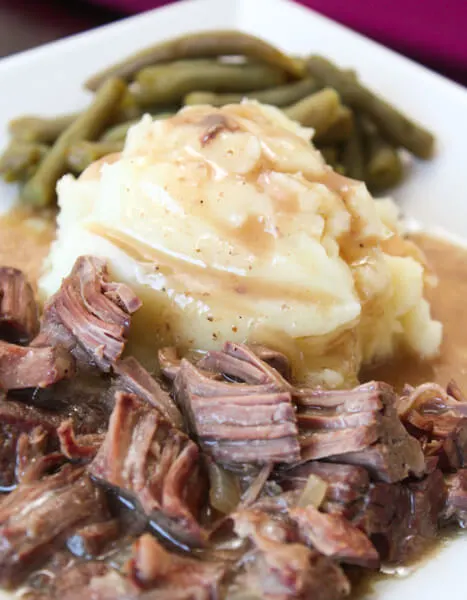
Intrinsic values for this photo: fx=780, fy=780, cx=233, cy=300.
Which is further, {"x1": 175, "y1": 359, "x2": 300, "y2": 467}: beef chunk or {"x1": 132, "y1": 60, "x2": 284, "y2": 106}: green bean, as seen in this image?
{"x1": 132, "y1": 60, "x2": 284, "y2": 106}: green bean

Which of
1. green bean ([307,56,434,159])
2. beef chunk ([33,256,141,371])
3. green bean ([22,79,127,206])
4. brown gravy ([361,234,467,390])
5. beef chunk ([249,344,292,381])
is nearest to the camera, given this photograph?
beef chunk ([33,256,141,371])

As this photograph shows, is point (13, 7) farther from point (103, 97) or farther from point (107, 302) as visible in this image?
point (107, 302)

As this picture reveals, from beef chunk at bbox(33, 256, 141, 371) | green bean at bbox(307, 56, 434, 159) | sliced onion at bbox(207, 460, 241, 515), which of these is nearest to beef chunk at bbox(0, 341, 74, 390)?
beef chunk at bbox(33, 256, 141, 371)

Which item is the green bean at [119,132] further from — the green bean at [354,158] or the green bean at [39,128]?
the green bean at [354,158]

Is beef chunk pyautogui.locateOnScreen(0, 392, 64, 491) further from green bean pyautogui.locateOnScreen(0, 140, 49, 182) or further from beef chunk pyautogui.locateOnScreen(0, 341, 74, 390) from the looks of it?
green bean pyautogui.locateOnScreen(0, 140, 49, 182)

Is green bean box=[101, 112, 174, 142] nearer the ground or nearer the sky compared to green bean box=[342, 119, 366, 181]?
nearer the sky

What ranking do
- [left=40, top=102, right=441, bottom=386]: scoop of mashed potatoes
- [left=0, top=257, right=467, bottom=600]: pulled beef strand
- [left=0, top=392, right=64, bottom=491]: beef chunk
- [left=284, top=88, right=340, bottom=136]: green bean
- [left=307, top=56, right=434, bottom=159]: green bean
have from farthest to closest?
1. [left=307, top=56, right=434, bottom=159]: green bean
2. [left=284, top=88, right=340, bottom=136]: green bean
3. [left=40, top=102, right=441, bottom=386]: scoop of mashed potatoes
4. [left=0, top=392, right=64, bottom=491]: beef chunk
5. [left=0, top=257, right=467, bottom=600]: pulled beef strand
